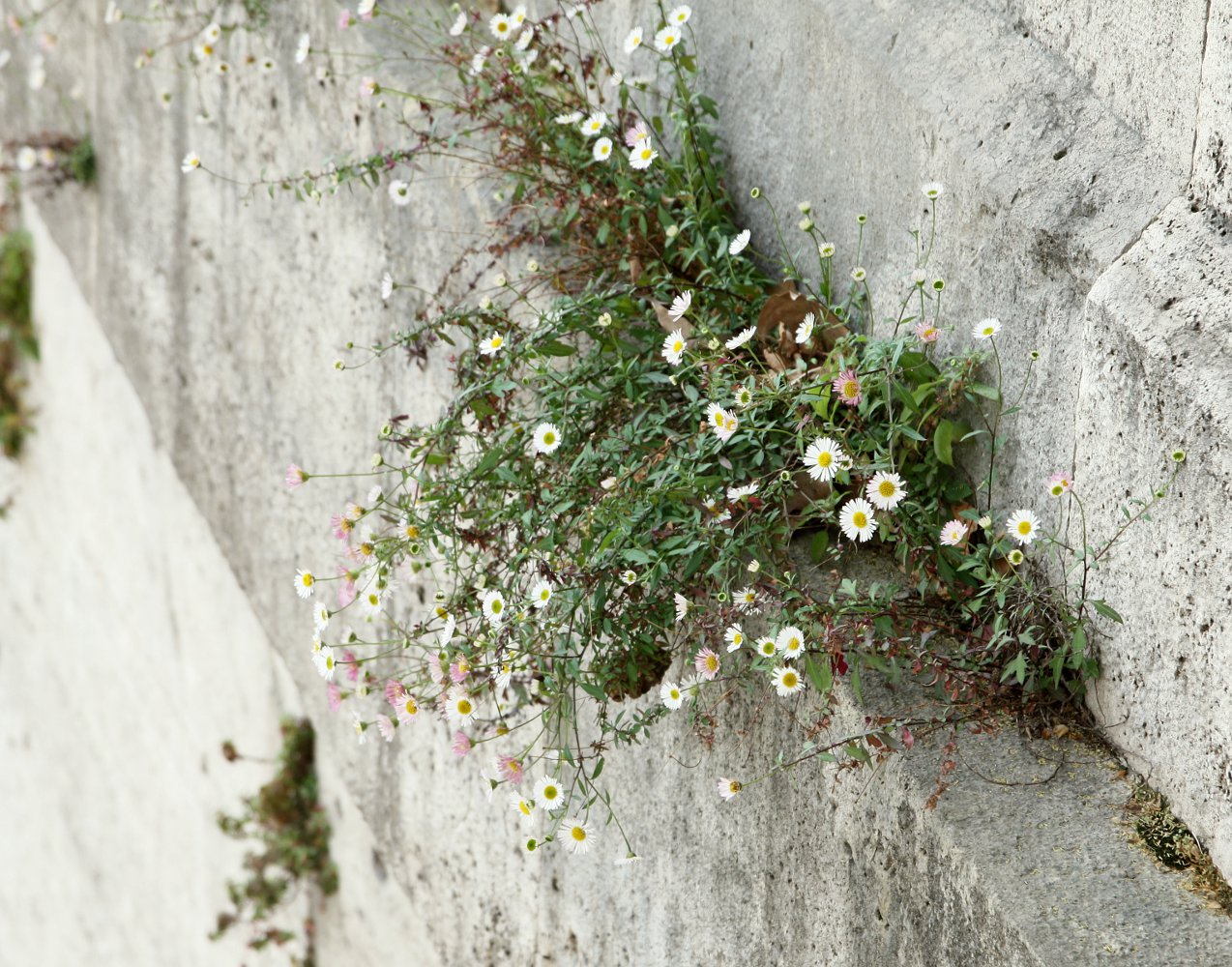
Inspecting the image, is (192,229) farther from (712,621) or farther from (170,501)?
(712,621)

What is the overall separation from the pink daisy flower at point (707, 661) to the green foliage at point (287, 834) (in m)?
2.30

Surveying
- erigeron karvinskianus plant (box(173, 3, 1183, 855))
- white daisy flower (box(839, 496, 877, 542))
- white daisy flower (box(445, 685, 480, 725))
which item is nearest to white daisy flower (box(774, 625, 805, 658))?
erigeron karvinskianus plant (box(173, 3, 1183, 855))

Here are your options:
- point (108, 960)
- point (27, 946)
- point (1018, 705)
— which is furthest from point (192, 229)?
point (27, 946)

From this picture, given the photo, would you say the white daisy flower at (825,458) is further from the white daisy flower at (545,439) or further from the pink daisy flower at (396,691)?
the pink daisy flower at (396,691)

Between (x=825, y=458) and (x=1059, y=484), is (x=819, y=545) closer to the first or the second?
(x=825, y=458)

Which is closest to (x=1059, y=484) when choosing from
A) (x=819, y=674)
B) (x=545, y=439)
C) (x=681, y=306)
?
(x=819, y=674)

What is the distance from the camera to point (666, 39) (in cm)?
220

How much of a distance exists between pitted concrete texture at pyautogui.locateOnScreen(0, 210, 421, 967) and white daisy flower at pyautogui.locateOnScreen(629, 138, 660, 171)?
1.99 metres

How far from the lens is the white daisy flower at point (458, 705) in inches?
74.7

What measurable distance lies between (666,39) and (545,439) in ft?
2.50

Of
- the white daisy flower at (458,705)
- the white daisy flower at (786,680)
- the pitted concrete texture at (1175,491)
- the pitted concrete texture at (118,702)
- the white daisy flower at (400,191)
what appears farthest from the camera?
the pitted concrete texture at (118,702)

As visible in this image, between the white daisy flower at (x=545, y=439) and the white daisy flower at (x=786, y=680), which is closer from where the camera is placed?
the white daisy flower at (x=786, y=680)

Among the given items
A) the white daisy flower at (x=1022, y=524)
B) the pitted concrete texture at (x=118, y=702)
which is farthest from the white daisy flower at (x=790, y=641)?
the pitted concrete texture at (x=118, y=702)

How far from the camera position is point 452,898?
2.83 m
